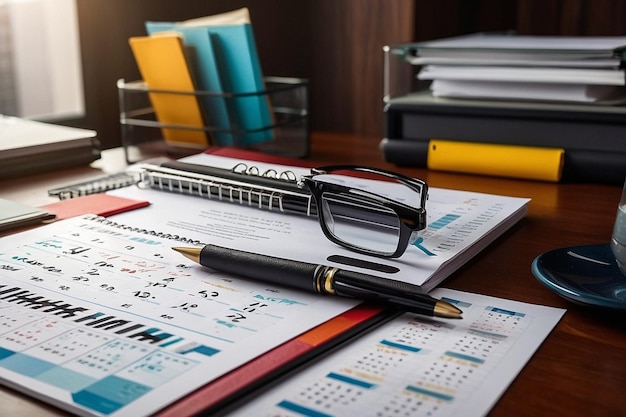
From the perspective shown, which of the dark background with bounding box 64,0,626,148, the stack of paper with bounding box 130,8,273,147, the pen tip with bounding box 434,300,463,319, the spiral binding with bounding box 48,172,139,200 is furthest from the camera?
the dark background with bounding box 64,0,626,148

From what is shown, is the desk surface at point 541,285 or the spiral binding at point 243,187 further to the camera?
the spiral binding at point 243,187

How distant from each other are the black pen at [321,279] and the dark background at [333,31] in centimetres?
76

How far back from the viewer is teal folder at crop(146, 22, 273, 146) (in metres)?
1.10

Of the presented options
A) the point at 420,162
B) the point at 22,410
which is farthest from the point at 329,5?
the point at 22,410

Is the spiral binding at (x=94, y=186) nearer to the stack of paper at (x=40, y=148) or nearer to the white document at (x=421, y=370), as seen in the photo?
the stack of paper at (x=40, y=148)

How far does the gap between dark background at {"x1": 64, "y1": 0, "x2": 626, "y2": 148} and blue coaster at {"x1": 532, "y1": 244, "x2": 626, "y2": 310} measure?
771mm

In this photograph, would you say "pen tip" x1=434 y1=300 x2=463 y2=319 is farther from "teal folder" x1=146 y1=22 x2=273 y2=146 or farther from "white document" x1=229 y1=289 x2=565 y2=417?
"teal folder" x1=146 y1=22 x2=273 y2=146

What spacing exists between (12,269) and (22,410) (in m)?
0.23

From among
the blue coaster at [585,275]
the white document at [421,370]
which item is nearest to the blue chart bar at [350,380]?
the white document at [421,370]

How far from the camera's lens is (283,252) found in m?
0.68

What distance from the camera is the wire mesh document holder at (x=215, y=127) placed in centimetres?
113

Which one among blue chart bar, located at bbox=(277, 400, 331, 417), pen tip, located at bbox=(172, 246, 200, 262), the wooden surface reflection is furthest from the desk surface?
pen tip, located at bbox=(172, 246, 200, 262)

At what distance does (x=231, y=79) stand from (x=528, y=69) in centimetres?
42

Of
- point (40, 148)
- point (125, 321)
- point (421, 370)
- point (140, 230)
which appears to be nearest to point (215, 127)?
point (40, 148)
